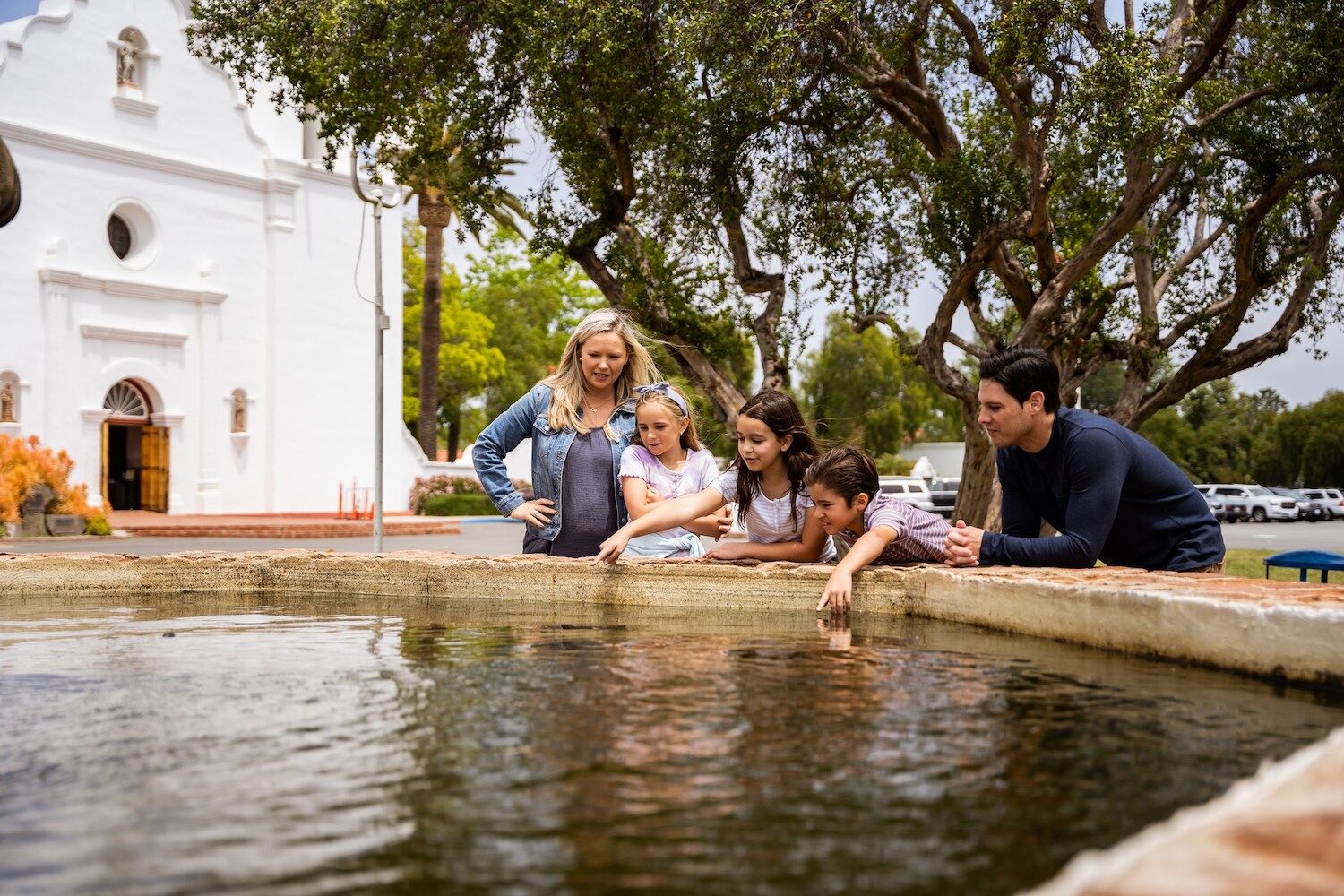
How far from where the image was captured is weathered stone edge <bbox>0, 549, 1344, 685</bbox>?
3.60 m

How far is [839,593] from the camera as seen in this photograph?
16.4 feet

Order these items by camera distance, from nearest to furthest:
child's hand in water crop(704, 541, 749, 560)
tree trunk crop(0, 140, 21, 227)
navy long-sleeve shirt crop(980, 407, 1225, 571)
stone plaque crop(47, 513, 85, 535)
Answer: navy long-sleeve shirt crop(980, 407, 1225, 571) → tree trunk crop(0, 140, 21, 227) → child's hand in water crop(704, 541, 749, 560) → stone plaque crop(47, 513, 85, 535)

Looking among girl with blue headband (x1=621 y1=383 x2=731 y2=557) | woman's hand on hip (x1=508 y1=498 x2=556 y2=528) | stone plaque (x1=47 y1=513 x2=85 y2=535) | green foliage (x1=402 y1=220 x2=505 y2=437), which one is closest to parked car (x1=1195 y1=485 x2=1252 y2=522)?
green foliage (x1=402 y1=220 x2=505 y2=437)

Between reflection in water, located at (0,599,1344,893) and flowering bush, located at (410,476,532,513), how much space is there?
3064 cm

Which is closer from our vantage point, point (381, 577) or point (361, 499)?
point (381, 577)

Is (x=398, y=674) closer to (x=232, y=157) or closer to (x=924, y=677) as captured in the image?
(x=924, y=677)

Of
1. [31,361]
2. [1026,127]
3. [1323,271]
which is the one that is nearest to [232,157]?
[31,361]

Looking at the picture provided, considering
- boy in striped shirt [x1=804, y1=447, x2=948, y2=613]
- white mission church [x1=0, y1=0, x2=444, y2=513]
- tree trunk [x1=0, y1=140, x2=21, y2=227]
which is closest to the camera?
boy in striped shirt [x1=804, y1=447, x2=948, y2=613]

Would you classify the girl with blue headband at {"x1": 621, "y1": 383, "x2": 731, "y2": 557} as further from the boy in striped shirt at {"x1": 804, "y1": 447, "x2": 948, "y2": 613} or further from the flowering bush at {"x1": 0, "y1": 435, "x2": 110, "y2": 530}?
the flowering bush at {"x1": 0, "y1": 435, "x2": 110, "y2": 530}

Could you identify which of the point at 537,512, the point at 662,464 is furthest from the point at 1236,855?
the point at 537,512

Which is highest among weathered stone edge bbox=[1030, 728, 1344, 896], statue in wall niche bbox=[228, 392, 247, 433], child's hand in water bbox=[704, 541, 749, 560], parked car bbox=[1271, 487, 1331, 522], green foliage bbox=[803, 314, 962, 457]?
green foliage bbox=[803, 314, 962, 457]

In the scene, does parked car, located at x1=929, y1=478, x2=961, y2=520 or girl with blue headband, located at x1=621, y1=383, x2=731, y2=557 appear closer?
girl with blue headband, located at x1=621, y1=383, x2=731, y2=557

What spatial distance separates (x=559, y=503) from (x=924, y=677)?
2.84 meters

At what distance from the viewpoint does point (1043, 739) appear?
2773mm
